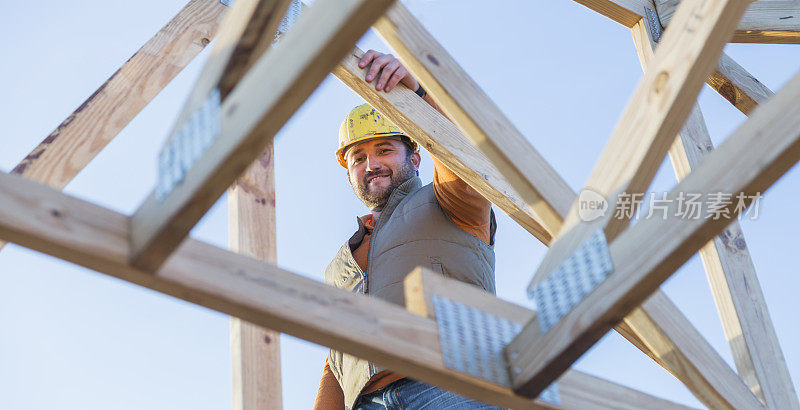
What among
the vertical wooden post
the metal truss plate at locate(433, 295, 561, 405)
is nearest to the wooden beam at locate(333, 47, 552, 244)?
the vertical wooden post

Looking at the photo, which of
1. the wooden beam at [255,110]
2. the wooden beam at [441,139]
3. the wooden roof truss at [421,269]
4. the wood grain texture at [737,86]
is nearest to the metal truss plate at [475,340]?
the wooden roof truss at [421,269]

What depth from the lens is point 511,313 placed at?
6.26ft

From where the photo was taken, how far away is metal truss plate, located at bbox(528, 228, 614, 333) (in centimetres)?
172

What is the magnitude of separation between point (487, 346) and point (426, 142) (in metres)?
1.33

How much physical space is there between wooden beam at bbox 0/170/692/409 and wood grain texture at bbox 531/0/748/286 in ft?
A: 1.00

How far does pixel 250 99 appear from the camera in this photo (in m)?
1.41

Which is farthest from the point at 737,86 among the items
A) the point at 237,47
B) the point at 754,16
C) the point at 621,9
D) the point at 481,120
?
the point at 237,47

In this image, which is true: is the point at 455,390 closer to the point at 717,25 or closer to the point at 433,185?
the point at 717,25

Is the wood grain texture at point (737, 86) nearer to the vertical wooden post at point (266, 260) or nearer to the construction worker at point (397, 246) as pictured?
the construction worker at point (397, 246)

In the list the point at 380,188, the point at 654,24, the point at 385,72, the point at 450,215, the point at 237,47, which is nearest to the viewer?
the point at 237,47

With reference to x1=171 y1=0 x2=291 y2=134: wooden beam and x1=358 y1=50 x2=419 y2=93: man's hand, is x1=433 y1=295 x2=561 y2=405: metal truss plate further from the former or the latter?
x1=358 y1=50 x2=419 y2=93: man's hand

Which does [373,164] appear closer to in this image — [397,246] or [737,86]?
[397,246]

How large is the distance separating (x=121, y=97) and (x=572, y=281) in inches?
56.5

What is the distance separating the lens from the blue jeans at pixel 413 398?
2.53m
